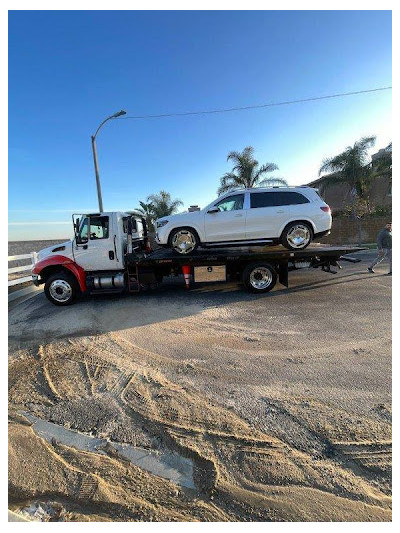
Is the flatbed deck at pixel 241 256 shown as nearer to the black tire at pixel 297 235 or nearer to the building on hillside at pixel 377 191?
the black tire at pixel 297 235

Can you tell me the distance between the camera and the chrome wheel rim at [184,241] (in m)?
6.44

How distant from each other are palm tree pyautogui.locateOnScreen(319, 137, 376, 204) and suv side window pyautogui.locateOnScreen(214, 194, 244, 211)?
15565mm

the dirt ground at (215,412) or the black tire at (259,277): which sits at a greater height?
the black tire at (259,277)

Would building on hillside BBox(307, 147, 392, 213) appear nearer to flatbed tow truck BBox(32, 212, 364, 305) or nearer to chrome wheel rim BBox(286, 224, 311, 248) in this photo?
chrome wheel rim BBox(286, 224, 311, 248)

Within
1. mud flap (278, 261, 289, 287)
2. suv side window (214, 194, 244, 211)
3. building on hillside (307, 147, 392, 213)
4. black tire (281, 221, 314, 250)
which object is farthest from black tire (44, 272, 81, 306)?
building on hillside (307, 147, 392, 213)

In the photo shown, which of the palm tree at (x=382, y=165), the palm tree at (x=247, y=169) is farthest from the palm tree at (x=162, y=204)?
the palm tree at (x=382, y=165)

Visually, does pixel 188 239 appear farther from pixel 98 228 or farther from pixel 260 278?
pixel 98 228

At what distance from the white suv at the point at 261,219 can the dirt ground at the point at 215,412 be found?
6.93 feet

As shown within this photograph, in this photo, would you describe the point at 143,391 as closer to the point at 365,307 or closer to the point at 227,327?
Answer: the point at 227,327

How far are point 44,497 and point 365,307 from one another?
583cm

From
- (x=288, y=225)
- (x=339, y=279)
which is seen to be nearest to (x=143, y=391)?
(x=288, y=225)

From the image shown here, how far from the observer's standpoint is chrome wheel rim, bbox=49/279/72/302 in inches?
243

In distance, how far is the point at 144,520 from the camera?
1.71 meters

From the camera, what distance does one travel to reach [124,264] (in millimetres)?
6441
